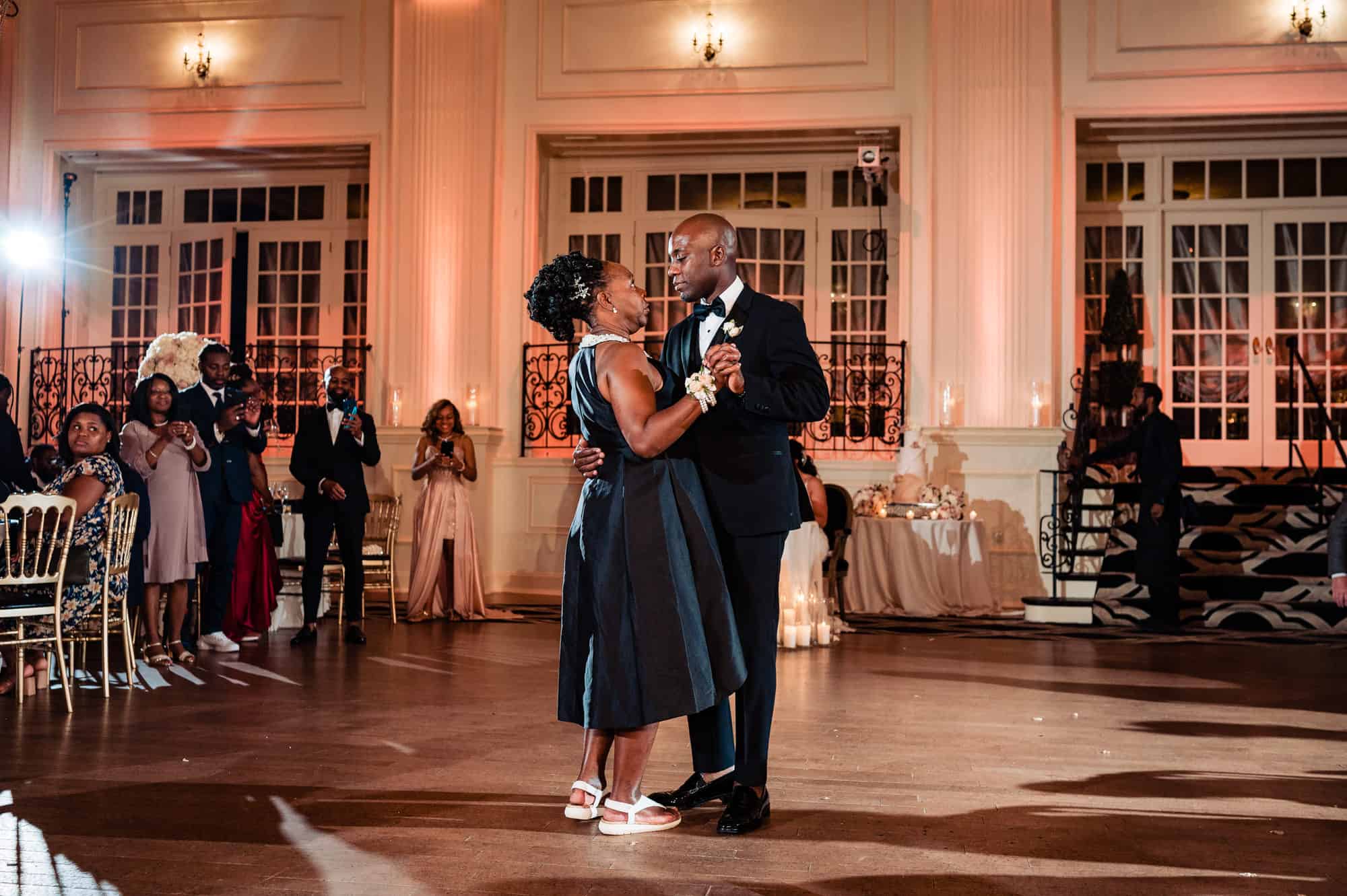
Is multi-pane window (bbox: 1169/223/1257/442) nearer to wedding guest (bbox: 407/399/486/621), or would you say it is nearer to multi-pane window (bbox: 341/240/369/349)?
wedding guest (bbox: 407/399/486/621)

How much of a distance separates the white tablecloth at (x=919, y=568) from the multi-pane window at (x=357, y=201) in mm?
5530

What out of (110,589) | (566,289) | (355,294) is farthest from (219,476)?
(355,294)

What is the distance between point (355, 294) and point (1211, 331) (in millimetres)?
7413

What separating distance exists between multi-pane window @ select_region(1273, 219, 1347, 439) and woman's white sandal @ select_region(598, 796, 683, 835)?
9172 millimetres

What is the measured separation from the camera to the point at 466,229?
10695mm

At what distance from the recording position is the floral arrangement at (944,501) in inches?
359

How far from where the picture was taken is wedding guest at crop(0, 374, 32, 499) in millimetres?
5691

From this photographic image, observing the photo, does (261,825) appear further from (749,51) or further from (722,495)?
(749,51)

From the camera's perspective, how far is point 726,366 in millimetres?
2945

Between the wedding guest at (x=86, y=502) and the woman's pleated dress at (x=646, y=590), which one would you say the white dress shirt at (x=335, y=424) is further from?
the woman's pleated dress at (x=646, y=590)

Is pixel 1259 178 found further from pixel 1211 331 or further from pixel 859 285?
pixel 859 285

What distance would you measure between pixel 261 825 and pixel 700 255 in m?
1.73

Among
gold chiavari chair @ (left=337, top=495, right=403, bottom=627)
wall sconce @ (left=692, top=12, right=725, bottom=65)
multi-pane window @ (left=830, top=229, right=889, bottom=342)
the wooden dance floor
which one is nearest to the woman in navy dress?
the wooden dance floor

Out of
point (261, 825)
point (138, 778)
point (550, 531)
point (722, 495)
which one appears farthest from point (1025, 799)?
point (550, 531)
